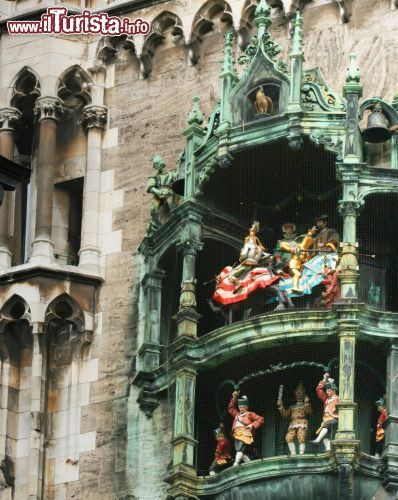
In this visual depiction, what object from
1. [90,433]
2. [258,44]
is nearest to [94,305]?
[90,433]

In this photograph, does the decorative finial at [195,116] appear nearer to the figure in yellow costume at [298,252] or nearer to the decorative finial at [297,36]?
the decorative finial at [297,36]

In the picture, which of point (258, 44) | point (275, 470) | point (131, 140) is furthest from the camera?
point (131, 140)

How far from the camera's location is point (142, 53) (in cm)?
2988

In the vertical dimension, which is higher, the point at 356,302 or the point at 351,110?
the point at 351,110

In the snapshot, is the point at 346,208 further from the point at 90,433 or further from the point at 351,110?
the point at 90,433

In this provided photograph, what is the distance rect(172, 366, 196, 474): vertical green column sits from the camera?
2661 cm

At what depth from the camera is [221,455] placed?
2684cm

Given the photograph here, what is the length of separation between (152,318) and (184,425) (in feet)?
5.57

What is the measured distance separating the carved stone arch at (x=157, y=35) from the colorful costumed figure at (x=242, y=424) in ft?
15.5

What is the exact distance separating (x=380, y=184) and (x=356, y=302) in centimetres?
136

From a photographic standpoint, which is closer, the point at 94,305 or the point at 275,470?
the point at 275,470

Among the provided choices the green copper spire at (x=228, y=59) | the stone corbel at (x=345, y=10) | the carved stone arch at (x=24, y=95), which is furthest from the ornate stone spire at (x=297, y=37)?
the carved stone arch at (x=24, y=95)

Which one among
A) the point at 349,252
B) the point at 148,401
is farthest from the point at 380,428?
the point at 148,401

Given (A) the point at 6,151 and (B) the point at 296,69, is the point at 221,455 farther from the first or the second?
(A) the point at 6,151
